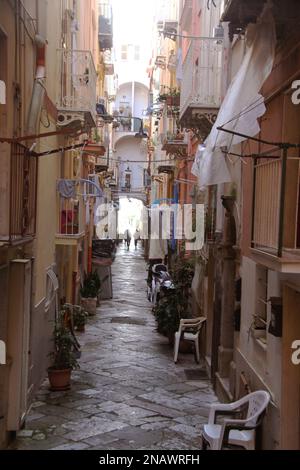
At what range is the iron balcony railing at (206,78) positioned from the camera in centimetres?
1209

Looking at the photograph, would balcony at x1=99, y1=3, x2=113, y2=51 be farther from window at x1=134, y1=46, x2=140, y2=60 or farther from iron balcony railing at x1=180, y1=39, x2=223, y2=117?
window at x1=134, y1=46, x2=140, y2=60

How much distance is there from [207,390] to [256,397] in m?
4.20

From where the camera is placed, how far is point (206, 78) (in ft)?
40.7

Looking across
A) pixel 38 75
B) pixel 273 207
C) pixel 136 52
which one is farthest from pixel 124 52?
pixel 273 207

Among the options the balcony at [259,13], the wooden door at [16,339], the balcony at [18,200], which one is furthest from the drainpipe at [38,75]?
the balcony at [259,13]

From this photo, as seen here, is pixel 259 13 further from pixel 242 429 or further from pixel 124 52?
pixel 124 52

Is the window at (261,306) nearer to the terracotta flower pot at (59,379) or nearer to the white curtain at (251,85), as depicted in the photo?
the white curtain at (251,85)

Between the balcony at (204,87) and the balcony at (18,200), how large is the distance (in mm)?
5043

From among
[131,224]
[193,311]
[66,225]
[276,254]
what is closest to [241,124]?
[276,254]

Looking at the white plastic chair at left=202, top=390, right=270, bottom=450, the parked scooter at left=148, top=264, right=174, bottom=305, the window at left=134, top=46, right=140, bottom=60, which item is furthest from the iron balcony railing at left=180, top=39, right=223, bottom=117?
the window at left=134, top=46, right=140, bottom=60

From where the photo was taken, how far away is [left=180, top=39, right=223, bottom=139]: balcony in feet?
39.7

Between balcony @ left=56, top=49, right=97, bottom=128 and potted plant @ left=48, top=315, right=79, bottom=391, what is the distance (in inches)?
171

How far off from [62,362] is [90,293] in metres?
9.09
